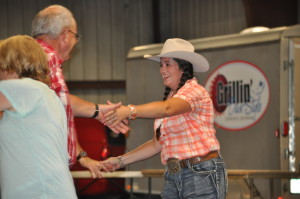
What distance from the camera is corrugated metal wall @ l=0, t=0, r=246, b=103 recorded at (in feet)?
47.6

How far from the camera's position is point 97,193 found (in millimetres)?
9711

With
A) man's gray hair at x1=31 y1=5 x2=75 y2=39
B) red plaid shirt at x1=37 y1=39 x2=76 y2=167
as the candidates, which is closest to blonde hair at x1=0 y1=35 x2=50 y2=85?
A: red plaid shirt at x1=37 y1=39 x2=76 y2=167

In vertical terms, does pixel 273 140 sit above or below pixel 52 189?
below

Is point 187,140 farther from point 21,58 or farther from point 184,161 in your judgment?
point 21,58

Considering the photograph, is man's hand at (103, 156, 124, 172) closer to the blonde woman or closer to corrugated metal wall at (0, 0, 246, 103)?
the blonde woman

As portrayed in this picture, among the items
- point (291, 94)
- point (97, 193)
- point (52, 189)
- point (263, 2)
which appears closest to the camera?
point (52, 189)

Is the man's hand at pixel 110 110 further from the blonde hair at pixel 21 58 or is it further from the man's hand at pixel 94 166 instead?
the blonde hair at pixel 21 58

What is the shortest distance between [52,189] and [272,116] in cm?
466

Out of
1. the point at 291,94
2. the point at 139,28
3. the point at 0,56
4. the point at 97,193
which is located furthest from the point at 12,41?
the point at 139,28

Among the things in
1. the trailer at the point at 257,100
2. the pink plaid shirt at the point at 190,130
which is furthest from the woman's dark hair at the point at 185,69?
the trailer at the point at 257,100

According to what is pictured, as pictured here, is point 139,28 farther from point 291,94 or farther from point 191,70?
point 191,70

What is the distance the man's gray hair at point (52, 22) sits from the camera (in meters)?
4.11

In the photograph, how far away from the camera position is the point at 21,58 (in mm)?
2977

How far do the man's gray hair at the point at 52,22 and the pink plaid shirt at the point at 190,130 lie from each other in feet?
2.97
